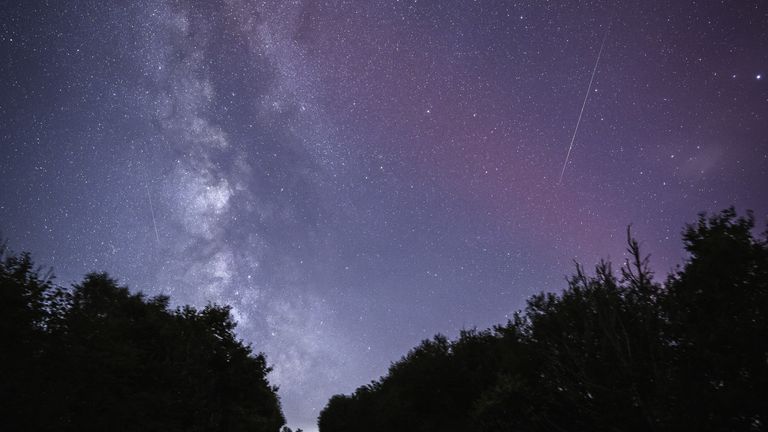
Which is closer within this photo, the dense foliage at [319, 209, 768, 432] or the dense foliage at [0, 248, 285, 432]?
the dense foliage at [319, 209, 768, 432]

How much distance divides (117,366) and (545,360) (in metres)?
23.5

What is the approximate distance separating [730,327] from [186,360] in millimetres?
30336

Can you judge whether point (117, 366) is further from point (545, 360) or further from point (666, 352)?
point (666, 352)

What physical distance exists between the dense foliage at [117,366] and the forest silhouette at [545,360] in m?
0.07

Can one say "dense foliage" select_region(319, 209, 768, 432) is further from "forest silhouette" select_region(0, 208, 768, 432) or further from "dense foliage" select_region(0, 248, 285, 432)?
"dense foliage" select_region(0, 248, 285, 432)

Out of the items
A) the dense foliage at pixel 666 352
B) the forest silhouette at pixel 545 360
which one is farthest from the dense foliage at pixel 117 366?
the dense foliage at pixel 666 352

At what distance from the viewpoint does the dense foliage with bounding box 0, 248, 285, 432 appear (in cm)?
1501

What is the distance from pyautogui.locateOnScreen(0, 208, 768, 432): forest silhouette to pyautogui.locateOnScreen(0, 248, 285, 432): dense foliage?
7 centimetres

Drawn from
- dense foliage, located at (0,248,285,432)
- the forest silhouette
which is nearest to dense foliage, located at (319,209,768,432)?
the forest silhouette

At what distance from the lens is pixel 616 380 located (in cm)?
1261

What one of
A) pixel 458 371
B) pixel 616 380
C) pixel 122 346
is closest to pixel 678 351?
pixel 616 380

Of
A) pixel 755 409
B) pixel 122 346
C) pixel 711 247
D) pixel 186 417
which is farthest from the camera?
pixel 186 417

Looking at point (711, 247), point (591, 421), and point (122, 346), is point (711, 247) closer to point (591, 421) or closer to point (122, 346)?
point (591, 421)

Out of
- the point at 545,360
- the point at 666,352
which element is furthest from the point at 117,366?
the point at 666,352
